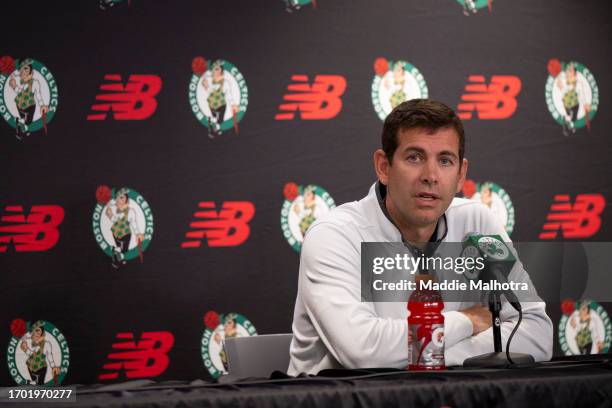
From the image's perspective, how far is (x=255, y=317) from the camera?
10.4 ft

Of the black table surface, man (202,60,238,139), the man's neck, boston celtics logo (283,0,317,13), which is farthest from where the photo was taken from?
boston celtics logo (283,0,317,13)

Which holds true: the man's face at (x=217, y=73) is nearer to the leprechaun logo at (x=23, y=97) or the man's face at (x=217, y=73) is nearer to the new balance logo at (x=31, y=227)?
the leprechaun logo at (x=23, y=97)

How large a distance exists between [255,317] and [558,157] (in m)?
1.62

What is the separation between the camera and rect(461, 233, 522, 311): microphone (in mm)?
1570

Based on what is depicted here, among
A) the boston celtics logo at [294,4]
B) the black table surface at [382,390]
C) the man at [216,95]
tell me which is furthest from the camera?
the boston celtics logo at [294,4]

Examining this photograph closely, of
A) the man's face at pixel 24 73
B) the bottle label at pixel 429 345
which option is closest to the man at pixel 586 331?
the bottle label at pixel 429 345

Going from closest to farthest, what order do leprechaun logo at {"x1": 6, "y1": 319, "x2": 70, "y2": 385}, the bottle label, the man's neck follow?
the bottle label < the man's neck < leprechaun logo at {"x1": 6, "y1": 319, "x2": 70, "y2": 385}

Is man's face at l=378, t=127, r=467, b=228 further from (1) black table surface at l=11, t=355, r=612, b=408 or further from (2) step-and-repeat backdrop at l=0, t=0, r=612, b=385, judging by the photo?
(2) step-and-repeat backdrop at l=0, t=0, r=612, b=385

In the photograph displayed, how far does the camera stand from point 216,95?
10.4 ft

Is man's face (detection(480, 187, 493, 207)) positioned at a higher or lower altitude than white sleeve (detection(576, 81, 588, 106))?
lower

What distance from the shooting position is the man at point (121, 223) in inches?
120

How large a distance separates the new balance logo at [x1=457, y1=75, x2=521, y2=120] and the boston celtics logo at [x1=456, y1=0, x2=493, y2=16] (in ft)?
1.03

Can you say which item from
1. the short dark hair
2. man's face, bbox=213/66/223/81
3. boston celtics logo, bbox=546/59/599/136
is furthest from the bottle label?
boston celtics logo, bbox=546/59/599/136

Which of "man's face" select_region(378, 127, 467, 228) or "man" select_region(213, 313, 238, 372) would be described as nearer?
"man's face" select_region(378, 127, 467, 228)
